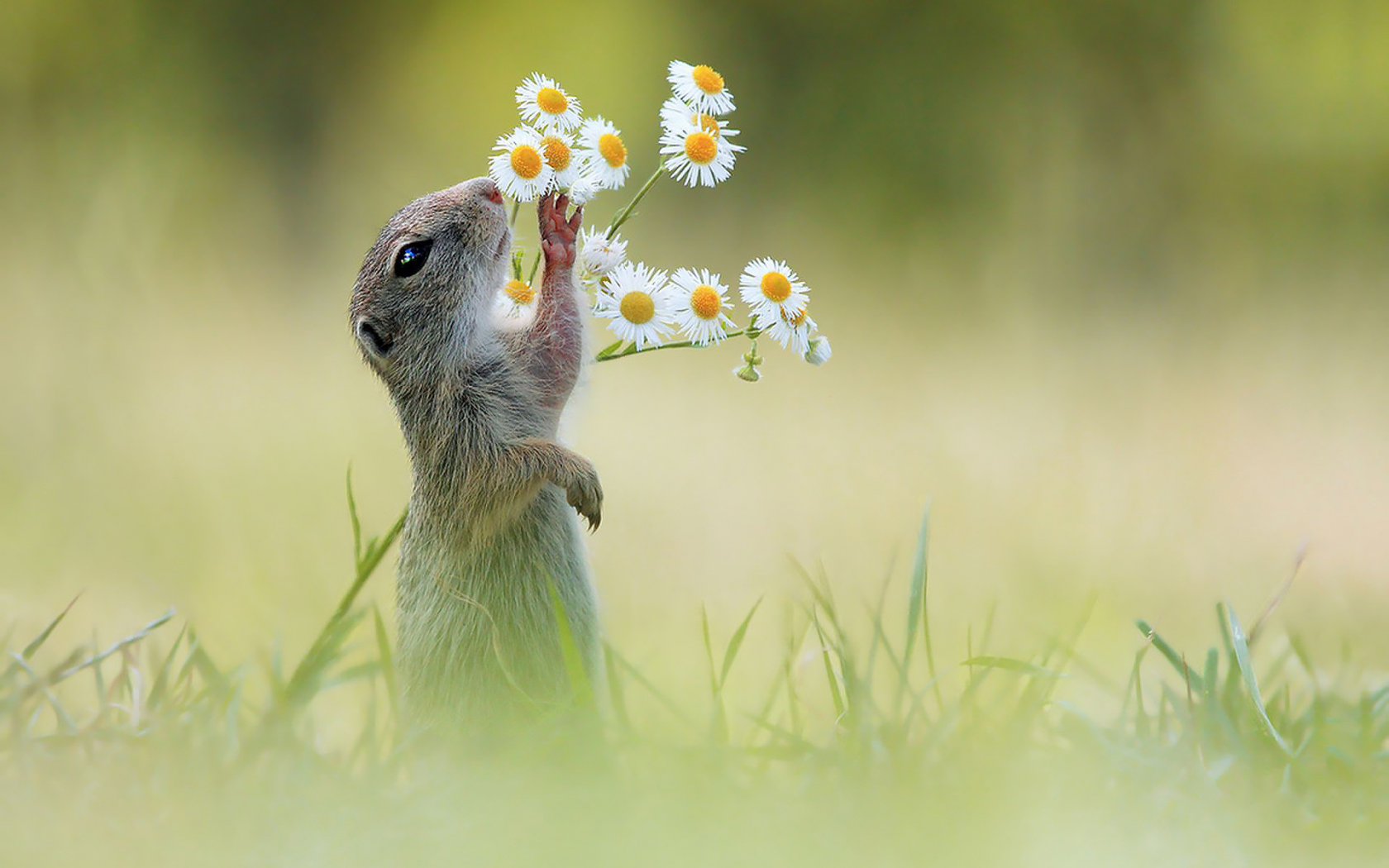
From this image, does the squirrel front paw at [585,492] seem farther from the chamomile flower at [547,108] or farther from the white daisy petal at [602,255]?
the chamomile flower at [547,108]

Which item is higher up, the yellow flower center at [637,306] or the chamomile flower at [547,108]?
the chamomile flower at [547,108]

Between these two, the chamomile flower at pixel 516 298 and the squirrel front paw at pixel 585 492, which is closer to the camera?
the squirrel front paw at pixel 585 492

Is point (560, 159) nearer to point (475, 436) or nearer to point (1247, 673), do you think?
point (475, 436)

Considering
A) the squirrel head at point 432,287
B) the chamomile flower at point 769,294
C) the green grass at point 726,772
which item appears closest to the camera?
the green grass at point 726,772

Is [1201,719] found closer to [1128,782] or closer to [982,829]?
[1128,782]

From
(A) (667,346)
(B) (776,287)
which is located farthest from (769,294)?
(A) (667,346)

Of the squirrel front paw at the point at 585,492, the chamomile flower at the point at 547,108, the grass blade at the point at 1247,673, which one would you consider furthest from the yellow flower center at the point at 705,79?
the grass blade at the point at 1247,673

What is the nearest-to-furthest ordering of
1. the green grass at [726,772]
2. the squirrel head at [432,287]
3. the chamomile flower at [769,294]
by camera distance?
the green grass at [726,772]
the chamomile flower at [769,294]
the squirrel head at [432,287]

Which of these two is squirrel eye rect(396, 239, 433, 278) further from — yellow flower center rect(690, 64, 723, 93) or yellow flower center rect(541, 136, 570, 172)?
yellow flower center rect(690, 64, 723, 93)
